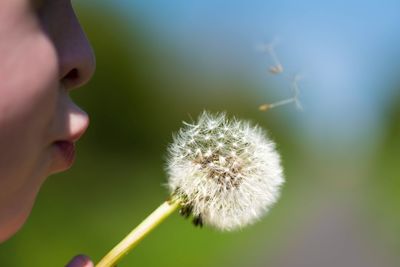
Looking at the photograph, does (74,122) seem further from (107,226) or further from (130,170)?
(130,170)

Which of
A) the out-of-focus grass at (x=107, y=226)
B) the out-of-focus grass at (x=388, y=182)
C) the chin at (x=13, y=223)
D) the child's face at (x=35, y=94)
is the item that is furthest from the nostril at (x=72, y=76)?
the out-of-focus grass at (x=388, y=182)

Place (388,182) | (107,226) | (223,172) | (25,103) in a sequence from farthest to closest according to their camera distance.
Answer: (388,182) → (107,226) → (223,172) → (25,103)

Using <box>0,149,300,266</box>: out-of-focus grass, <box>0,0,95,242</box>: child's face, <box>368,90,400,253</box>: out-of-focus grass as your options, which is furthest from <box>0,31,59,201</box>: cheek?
<box>368,90,400,253</box>: out-of-focus grass

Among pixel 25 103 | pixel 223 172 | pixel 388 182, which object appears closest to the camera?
pixel 25 103

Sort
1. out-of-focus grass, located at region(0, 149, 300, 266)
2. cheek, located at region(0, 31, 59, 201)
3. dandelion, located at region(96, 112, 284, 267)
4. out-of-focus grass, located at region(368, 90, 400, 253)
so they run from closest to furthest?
cheek, located at region(0, 31, 59, 201)
dandelion, located at region(96, 112, 284, 267)
out-of-focus grass, located at region(0, 149, 300, 266)
out-of-focus grass, located at region(368, 90, 400, 253)

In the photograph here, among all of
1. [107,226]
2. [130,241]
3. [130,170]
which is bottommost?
[130,241]

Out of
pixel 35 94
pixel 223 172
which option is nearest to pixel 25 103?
pixel 35 94

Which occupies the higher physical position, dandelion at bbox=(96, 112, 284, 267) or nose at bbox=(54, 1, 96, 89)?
nose at bbox=(54, 1, 96, 89)

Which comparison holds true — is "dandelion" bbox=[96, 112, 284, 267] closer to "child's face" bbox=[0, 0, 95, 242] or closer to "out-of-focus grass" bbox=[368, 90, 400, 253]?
"child's face" bbox=[0, 0, 95, 242]
